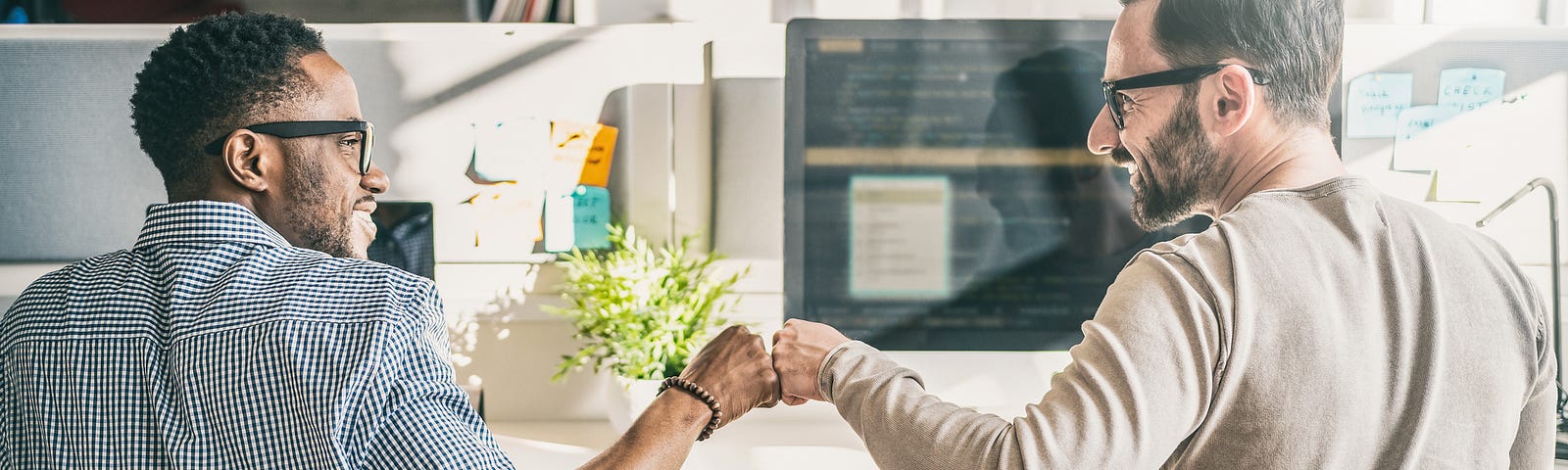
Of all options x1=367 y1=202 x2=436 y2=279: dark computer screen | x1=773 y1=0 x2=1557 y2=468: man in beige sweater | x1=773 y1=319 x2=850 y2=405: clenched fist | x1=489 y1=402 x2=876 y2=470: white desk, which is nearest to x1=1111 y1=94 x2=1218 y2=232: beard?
x1=773 y1=0 x2=1557 y2=468: man in beige sweater

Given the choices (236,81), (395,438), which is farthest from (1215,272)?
(236,81)

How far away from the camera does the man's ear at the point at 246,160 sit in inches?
32.7

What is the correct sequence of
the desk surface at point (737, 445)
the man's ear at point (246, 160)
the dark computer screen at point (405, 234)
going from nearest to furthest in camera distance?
the man's ear at point (246, 160), the desk surface at point (737, 445), the dark computer screen at point (405, 234)

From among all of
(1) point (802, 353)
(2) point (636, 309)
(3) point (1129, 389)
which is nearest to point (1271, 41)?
(3) point (1129, 389)

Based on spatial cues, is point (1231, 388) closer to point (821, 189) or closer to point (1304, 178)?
point (1304, 178)

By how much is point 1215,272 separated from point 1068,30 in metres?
0.76

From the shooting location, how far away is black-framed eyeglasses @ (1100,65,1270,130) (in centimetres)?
84

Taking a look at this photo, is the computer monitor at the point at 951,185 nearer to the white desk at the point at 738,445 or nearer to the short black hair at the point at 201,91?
the white desk at the point at 738,445

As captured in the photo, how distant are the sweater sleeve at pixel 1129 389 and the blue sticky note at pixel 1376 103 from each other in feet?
3.15

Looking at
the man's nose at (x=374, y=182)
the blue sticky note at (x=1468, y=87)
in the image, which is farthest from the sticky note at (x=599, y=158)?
the blue sticky note at (x=1468, y=87)

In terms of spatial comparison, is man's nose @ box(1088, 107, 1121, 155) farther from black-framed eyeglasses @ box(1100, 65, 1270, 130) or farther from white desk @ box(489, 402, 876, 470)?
white desk @ box(489, 402, 876, 470)

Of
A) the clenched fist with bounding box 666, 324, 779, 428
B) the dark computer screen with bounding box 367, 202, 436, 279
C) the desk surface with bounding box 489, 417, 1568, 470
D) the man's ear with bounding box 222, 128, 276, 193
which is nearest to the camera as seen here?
the man's ear with bounding box 222, 128, 276, 193

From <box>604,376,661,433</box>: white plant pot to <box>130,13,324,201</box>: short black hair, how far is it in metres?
0.65

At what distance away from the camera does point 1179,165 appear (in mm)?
910
